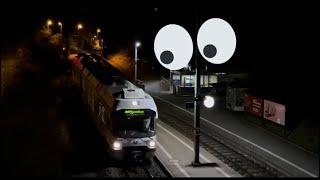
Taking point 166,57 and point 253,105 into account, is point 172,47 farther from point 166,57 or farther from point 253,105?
point 253,105

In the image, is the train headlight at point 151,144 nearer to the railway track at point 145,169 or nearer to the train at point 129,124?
the train at point 129,124

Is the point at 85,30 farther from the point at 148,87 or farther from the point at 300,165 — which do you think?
the point at 300,165

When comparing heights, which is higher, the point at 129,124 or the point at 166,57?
the point at 166,57

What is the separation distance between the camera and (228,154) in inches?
922

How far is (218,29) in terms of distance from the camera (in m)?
15.6

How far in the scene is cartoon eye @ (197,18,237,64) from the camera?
15148 millimetres

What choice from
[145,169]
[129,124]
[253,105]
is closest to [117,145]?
[129,124]

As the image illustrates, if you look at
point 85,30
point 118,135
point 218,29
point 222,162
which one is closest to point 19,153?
A: point 118,135

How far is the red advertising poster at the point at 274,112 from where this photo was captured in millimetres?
27130

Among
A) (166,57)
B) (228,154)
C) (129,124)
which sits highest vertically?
(166,57)

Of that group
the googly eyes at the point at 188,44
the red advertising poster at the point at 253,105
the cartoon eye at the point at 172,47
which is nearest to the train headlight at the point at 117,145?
the googly eyes at the point at 188,44

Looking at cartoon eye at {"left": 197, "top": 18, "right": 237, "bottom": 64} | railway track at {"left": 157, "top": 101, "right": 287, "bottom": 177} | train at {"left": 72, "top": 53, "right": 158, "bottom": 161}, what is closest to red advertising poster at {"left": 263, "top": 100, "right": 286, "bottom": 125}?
railway track at {"left": 157, "top": 101, "right": 287, "bottom": 177}

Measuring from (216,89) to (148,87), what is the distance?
9.62m

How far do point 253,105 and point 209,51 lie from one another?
16.2 m
